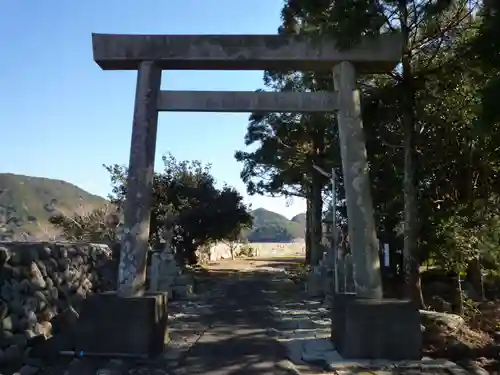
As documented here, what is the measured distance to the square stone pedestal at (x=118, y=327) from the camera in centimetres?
694

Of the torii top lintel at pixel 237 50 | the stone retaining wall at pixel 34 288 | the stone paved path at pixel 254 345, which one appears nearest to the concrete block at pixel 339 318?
the stone paved path at pixel 254 345

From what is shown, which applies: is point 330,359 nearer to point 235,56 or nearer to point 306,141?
point 235,56

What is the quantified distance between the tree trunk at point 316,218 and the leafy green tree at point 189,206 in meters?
3.29

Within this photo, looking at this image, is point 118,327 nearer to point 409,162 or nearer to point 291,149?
point 409,162

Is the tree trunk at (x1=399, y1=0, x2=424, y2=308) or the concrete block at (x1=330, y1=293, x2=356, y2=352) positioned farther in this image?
the tree trunk at (x1=399, y1=0, x2=424, y2=308)

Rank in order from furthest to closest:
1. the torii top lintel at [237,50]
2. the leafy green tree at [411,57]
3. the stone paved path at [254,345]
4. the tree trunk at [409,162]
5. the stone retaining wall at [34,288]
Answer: the tree trunk at [409,162] → the leafy green tree at [411,57] → the torii top lintel at [237,50] → the stone retaining wall at [34,288] → the stone paved path at [254,345]

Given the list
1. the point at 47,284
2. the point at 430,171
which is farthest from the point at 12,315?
the point at 430,171

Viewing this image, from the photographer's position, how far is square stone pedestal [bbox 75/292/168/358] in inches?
273

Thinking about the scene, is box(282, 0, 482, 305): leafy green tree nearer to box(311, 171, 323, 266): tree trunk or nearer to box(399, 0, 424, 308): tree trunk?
box(399, 0, 424, 308): tree trunk

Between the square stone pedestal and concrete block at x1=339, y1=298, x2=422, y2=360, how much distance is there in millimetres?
2605

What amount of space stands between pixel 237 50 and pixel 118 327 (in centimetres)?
430

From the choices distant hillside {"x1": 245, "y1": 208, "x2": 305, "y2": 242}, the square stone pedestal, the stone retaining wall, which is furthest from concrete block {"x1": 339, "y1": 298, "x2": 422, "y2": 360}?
distant hillside {"x1": 245, "y1": 208, "x2": 305, "y2": 242}

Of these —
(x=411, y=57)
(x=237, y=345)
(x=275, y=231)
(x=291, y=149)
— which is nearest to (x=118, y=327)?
(x=237, y=345)

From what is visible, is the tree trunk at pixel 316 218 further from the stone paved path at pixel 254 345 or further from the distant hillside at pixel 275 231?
the distant hillside at pixel 275 231
